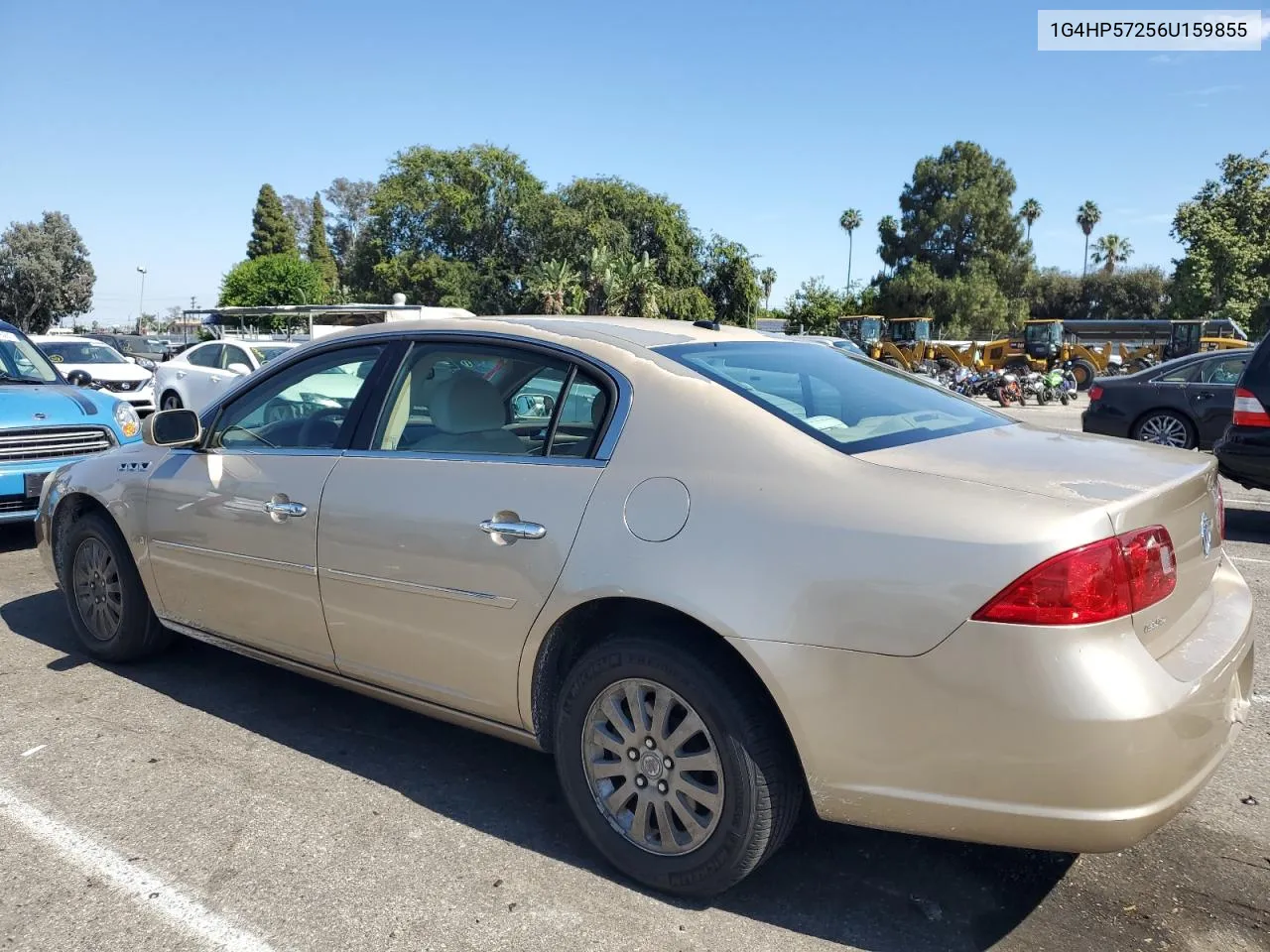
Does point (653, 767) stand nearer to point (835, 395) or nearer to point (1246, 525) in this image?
point (835, 395)

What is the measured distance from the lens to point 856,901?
2.75m

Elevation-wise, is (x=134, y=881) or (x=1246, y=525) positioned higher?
(x=134, y=881)

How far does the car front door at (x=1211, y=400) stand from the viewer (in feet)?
38.5

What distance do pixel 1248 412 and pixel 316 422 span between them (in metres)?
6.89

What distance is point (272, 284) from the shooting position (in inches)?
2653

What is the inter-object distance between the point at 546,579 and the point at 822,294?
67195mm

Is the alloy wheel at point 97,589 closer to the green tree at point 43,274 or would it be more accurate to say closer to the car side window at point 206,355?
the car side window at point 206,355

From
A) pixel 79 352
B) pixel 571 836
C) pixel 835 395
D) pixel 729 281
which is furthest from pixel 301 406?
pixel 729 281

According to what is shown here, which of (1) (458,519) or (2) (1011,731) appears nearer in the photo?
(2) (1011,731)

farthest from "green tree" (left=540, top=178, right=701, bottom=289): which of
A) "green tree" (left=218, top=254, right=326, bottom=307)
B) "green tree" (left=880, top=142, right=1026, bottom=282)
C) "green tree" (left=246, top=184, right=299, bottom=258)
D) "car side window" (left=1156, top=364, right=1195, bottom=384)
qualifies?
"car side window" (left=1156, top=364, right=1195, bottom=384)

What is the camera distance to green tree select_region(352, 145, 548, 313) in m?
56.9

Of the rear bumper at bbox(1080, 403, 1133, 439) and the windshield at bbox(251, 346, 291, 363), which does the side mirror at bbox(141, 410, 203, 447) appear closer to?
the rear bumper at bbox(1080, 403, 1133, 439)

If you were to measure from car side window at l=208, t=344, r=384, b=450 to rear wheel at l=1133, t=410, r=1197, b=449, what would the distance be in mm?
10869

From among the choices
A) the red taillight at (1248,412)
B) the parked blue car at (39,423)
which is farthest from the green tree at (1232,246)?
the parked blue car at (39,423)
